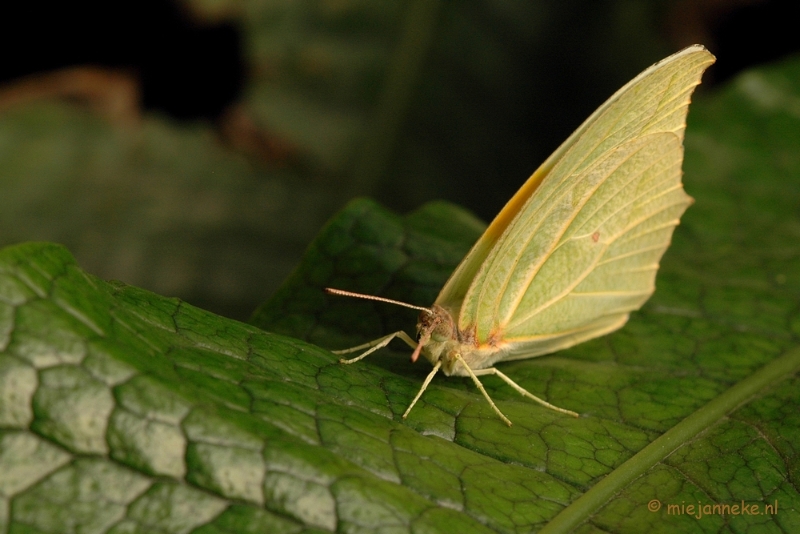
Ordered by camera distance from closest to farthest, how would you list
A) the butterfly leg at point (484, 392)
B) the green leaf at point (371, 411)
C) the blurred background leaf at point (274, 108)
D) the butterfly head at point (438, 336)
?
the green leaf at point (371, 411)
the butterfly leg at point (484, 392)
the butterfly head at point (438, 336)
the blurred background leaf at point (274, 108)

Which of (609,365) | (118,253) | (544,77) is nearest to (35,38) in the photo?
(118,253)

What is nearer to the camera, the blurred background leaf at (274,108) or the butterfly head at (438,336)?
the butterfly head at (438,336)

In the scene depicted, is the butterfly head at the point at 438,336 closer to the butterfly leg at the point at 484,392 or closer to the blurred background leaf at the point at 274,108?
the butterfly leg at the point at 484,392

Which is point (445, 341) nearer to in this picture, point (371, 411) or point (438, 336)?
point (438, 336)

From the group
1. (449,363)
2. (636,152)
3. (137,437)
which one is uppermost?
(636,152)

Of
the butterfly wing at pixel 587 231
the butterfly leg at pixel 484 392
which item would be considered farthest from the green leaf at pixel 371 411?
the butterfly wing at pixel 587 231

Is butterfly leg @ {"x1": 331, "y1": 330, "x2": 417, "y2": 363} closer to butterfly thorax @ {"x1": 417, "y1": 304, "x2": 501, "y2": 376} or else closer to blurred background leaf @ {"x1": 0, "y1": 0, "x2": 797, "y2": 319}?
butterfly thorax @ {"x1": 417, "y1": 304, "x2": 501, "y2": 376}

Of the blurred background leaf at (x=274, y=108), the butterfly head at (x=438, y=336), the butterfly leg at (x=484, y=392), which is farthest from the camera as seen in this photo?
the blurred background leaf at (x=274, y=108)

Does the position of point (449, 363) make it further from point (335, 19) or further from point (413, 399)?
point (335, 19)

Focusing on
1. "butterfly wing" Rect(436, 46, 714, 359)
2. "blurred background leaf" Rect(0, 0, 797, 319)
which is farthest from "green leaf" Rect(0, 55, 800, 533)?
"blurred background leaf" Rect(0, 0, 797, 319)
